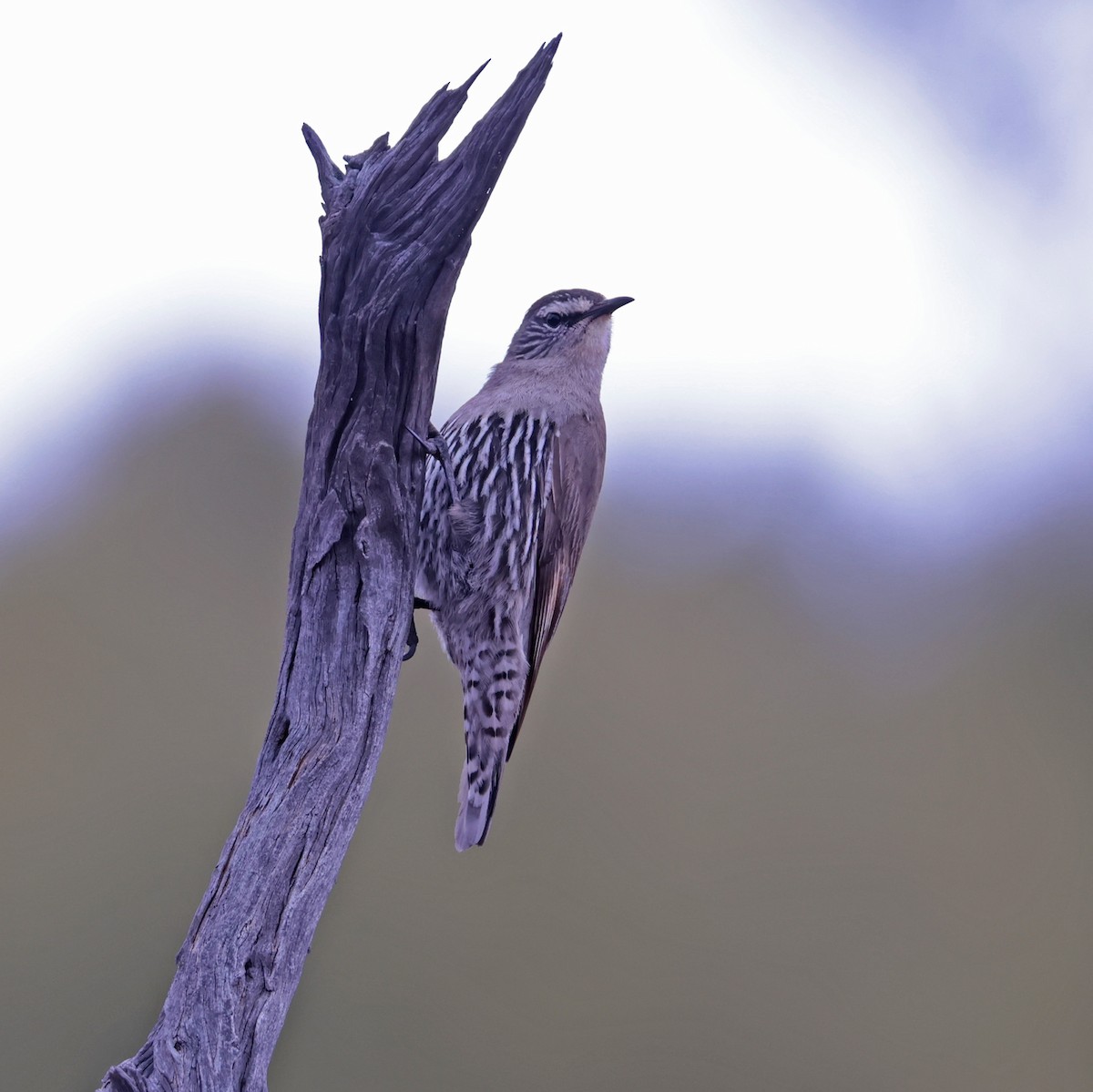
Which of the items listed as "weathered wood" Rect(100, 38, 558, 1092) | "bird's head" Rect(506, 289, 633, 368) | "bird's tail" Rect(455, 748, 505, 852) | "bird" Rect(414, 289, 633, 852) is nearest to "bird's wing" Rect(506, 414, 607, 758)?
"bird" Rect(414, 289, 633, 852)

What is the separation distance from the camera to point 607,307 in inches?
178

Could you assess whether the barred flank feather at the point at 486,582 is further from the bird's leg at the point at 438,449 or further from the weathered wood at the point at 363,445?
the weathered wood at the point at 363,445

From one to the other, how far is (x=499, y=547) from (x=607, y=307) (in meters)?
1.13

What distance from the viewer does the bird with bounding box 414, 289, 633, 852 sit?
→ 159 inches

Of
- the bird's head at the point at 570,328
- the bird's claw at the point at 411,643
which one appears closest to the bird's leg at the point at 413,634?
the bird's claw at the point at 411,643

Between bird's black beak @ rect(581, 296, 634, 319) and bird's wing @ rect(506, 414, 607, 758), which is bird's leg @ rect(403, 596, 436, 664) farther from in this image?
bird's black beak @ rect(581, 296, 634, 319)

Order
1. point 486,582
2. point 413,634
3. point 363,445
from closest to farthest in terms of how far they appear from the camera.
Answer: point 363,445 < point 413,634 < point 486,582

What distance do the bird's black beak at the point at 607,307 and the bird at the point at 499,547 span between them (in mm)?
388

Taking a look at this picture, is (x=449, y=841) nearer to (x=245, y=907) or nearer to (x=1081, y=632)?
(x=245, y=907)

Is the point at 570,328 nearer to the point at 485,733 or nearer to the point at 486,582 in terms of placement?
the point at 486,582

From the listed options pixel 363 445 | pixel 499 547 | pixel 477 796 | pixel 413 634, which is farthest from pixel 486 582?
Result: pixel 363 445

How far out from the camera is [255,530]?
28.2ft

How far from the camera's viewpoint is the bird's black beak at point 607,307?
4.52 meters

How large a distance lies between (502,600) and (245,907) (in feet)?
5.45
